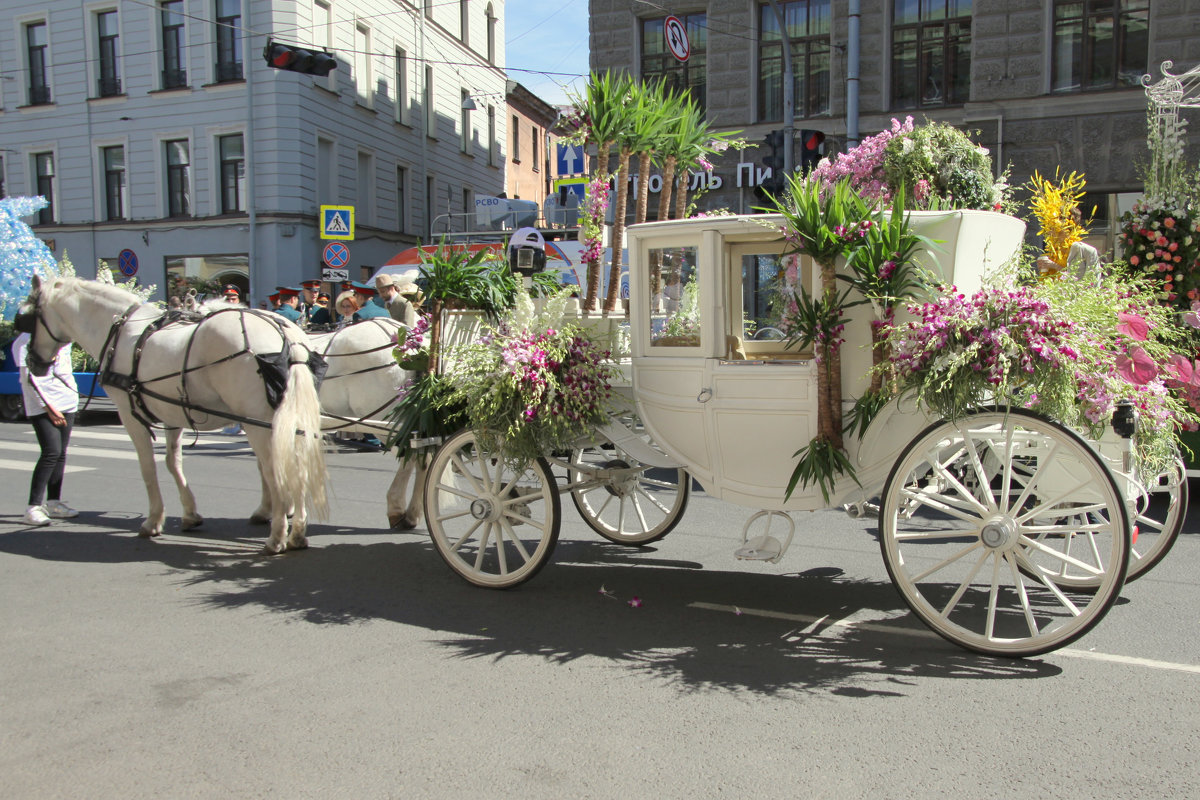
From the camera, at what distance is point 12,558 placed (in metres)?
6.09

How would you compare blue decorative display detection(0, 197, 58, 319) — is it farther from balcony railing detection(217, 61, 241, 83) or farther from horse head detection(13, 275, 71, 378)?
balcony railing detection(217, 61, 241, 83)

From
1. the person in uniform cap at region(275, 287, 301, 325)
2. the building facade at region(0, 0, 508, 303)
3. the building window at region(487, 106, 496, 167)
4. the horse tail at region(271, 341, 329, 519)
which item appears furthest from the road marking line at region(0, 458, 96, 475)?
the building window at region(487, 106, 496, 167)

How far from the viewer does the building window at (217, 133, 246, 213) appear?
82.8ft

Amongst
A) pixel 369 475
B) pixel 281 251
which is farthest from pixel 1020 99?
pixel 281 251

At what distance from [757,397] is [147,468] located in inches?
172

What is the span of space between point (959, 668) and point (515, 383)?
2.41m

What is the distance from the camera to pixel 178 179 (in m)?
26.2

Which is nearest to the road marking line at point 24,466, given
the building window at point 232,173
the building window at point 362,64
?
the building window at point 232,173

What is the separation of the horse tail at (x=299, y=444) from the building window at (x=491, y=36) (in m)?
32.4

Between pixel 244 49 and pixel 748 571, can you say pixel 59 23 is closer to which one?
pixel 244 49

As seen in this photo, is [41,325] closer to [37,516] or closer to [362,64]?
[37,516]

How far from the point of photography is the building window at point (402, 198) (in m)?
30.0

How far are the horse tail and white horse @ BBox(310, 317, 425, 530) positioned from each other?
0.82m

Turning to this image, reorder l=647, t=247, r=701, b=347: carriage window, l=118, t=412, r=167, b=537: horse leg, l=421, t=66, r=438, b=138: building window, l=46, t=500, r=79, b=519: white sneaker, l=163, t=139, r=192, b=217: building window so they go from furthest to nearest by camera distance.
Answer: l=421, t=66, r=438, b=138: building window < l=163, t=139, r=192, b=217: building window < l=46, t=500, r=79, b=519: white sneaker < l=118, t=412, r=167, b=537: horse leg < l=647, t=247, r=701, b=347: carriage window
